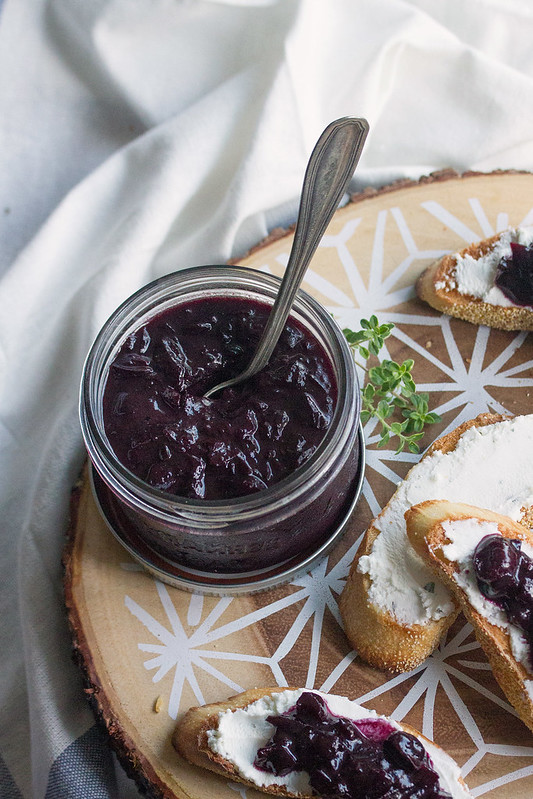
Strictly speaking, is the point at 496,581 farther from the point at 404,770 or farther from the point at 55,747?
the point at 55,747

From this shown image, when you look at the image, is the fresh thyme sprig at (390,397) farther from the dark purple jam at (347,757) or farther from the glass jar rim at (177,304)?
the dark purple jam at (347,757)

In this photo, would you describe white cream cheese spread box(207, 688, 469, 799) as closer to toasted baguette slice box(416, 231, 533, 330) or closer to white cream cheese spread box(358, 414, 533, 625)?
white cream cheese spread box(358, 414, 533, 625)

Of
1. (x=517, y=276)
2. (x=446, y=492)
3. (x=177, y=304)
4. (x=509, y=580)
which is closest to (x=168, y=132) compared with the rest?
(x=177, y=304)

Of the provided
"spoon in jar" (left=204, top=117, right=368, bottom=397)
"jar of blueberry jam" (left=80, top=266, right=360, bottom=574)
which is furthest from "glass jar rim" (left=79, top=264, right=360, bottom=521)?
"spoon in jar" (left=204, top=117, right=368, bottom=397)

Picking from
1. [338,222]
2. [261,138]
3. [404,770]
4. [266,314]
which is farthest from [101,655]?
[261,138]

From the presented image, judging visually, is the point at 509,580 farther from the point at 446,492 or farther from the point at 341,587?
the point at 341,587

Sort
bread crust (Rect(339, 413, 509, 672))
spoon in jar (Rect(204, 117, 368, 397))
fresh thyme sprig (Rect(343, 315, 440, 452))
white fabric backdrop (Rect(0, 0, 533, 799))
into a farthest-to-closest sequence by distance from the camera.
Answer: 1. white fabric backdrop (Rect(0, 0, 533, 799))
2. fresh thyme sprig (Rect(343, 315, 440, 452))
3. bread crust (Rect(339, 413, 509, 672))
4. spoon in jar (Rect(204, 117, 368, 397))
